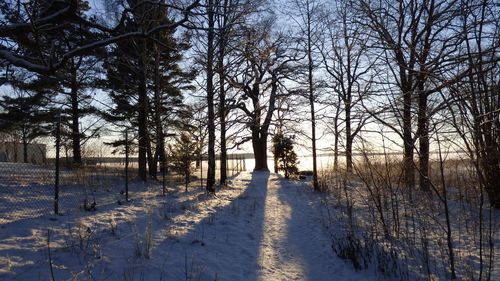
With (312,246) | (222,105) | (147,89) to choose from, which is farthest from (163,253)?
(147,89)

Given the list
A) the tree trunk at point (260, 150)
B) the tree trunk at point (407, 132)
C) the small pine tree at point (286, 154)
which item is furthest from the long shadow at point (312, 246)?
the tree trunk at point (260, 150)

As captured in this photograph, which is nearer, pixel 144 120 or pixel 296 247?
pixel 296 247

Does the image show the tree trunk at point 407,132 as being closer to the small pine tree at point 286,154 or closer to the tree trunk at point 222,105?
the tree trunk at point 222,105

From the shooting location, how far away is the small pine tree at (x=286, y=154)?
21.9 m

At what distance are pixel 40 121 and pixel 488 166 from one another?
78.4ft

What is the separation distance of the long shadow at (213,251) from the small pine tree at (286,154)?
1366 centimetres

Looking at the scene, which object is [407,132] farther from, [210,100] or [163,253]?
[210,100]

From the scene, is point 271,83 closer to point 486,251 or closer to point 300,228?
point 300,228

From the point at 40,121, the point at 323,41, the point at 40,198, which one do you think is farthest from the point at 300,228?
the point at 40,121

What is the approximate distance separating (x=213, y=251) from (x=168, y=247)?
74 centimetres

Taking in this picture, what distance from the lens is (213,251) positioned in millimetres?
5648

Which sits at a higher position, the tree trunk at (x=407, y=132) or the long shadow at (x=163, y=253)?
the tree trunk at (x=407, y=132)

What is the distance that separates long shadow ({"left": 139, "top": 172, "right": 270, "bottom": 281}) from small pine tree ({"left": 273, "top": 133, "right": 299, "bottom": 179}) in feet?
44.8

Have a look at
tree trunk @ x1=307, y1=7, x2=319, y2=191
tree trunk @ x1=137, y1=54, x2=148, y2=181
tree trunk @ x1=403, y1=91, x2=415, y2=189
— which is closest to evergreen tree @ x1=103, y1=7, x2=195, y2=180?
tree trunk @ x1=137, y1=54, x2=148, y2=181
